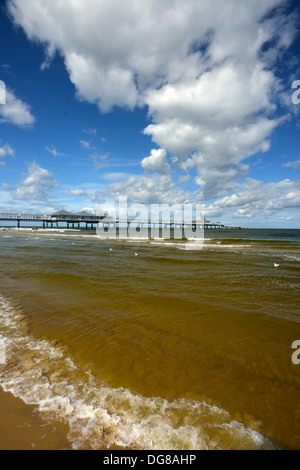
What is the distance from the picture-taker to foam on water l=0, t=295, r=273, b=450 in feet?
8.48

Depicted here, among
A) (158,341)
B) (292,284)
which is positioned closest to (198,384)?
(158,341)

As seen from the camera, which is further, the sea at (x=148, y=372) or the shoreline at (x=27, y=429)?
the sea at (x=148, y=372)

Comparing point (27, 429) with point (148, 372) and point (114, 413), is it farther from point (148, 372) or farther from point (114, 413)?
point (148, 372)

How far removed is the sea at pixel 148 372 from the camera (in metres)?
2.68

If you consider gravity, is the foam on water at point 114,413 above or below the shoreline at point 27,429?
below

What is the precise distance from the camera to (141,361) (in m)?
4.21

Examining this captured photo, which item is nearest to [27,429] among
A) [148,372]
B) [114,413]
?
[114,413]

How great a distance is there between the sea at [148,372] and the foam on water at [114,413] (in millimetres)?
14

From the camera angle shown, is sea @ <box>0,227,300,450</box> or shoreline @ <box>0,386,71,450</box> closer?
shoreline @ <box>0,386,71,450</box>

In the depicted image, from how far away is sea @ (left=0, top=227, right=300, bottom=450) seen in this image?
2680 mm

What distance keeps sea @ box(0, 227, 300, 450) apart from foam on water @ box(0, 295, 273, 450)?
1 cm

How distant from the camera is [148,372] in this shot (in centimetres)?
390

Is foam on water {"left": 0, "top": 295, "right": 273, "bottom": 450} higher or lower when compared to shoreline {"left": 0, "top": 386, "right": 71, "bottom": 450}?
lower
